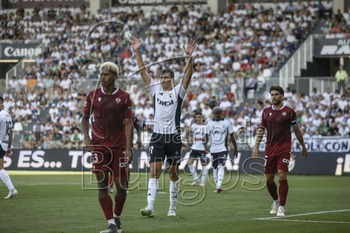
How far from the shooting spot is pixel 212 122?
26016 millimetres

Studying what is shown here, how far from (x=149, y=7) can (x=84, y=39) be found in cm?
583

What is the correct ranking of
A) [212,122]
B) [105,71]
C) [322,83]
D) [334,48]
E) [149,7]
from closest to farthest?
[105,71]
[212,122]
[322,83]
[334,48]
[149,7]

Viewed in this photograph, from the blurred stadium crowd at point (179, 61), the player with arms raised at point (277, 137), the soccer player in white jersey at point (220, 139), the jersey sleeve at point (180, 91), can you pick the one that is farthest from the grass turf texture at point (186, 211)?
the blurred stadium crowd at point (179, 61)

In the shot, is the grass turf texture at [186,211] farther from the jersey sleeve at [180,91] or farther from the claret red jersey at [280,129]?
the jersey sleeve at [180,91]

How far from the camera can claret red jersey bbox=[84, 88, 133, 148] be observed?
Answer: 1347 cm

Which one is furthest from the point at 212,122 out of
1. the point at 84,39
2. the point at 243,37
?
the point at 84,39

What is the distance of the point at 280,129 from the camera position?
57.2ft

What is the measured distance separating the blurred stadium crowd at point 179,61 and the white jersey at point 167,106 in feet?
72.6

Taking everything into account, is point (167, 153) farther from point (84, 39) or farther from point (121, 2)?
point (121, 2)

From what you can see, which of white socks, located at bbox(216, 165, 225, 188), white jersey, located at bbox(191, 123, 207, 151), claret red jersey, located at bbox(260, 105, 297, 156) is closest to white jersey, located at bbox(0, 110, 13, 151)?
white socks, located at bbox(216, 165, 225, 188)

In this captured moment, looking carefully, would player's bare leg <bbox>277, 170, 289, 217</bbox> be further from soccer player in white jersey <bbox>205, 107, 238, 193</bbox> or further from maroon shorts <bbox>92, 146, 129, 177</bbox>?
soccer player in white jersey <bbox>205, 107, 238, 193</bbox>

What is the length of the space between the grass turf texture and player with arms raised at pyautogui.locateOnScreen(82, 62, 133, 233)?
91 centimetres

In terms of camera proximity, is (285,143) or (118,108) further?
(285,143)

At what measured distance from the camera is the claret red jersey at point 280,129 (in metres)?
17.4
